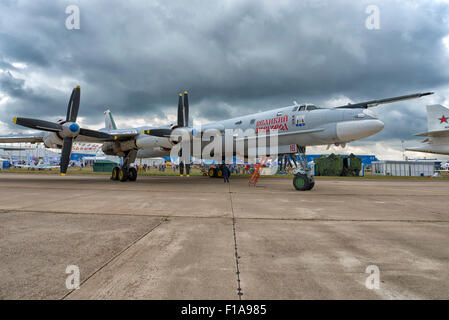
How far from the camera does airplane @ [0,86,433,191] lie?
9430 millimetres

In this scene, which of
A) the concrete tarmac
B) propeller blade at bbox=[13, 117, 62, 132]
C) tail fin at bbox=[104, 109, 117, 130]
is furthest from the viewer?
tail fin at bbox=[104, 109, 117, 130]

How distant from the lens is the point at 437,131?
23.8 meters

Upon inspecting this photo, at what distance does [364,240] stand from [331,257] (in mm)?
1064

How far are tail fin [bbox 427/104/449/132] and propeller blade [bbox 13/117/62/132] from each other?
1318 inches

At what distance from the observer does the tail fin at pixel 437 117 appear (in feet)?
79.4

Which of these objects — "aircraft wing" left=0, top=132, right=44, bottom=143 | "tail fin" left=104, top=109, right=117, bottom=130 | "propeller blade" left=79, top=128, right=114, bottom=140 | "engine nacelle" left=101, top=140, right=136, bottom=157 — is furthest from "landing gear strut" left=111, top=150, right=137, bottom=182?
"tail fin" left=104, top=109, right=117, bottom=130

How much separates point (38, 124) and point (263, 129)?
11.8m

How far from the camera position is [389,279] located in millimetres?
2213

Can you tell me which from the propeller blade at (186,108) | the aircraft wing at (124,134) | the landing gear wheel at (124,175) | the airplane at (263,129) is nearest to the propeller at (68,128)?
the airplane at (263,129)

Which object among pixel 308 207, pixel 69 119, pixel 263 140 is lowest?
pixel 308 207

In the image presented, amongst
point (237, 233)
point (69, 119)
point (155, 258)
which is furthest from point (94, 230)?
point (69, 119)

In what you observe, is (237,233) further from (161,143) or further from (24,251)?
(161,143)

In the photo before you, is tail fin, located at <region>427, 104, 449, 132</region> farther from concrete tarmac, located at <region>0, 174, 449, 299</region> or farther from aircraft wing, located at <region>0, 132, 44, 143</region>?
aircraft wing, located at <region>0, 132, 44, 143</region>

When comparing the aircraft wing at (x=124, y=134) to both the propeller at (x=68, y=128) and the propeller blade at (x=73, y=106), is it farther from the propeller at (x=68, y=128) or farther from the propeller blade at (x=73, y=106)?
the propeller blade at (x=73, y=106)
